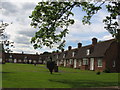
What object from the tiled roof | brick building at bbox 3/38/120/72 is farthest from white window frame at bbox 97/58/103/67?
the tiled roof

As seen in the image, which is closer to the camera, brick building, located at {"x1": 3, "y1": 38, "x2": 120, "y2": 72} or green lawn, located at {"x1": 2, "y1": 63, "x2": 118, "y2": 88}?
green lawn, located at {"x1": 2, "y1": 63, "x2": 118, "y2": 88}

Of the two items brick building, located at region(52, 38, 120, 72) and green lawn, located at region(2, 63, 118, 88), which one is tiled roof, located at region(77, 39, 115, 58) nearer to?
→ brick building, located at region(52, 38, 120, 72)

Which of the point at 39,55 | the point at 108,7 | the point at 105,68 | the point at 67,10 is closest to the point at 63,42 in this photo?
the point at 67,10

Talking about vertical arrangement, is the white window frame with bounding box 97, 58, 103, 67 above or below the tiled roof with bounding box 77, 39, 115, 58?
below

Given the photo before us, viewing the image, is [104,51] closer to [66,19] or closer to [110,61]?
[110,61]

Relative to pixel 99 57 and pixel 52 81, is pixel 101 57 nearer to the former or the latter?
pixel 99 57

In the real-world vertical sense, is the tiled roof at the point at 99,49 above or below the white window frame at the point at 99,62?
above

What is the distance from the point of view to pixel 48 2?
17.0 meters

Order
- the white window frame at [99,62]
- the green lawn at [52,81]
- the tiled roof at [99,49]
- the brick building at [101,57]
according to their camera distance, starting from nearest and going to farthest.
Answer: the green lawn at [52,81]
the brick building at [101,57]
the tiled roof at [99,49]
the white window frame at [99,62]

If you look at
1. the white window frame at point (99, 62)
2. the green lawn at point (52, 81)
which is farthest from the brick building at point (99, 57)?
the green lawn at point (52, 81)

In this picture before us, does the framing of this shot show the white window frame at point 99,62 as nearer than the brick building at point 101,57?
No

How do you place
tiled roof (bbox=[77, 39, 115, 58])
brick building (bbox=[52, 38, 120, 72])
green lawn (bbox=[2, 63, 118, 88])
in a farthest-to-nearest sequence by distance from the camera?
1. tiled roof (bbox=[77, 39, 115, 58])
2. brick building (bbox=[52, 38, 120, 72])
3. green lawn (bbox=[2, 63, 118, 88])

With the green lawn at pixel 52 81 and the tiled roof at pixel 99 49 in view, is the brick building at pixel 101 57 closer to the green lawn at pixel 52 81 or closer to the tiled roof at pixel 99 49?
the tiled roof at pixel 99 49

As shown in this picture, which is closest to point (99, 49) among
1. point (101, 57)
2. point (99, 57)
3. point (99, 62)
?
point (99, 57)
